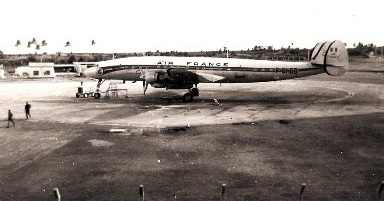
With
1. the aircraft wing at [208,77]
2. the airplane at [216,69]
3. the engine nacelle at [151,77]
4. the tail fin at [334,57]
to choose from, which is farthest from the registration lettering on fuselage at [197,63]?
the tail fin at [334,57]

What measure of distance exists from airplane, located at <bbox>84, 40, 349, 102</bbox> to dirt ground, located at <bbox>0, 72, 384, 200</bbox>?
500 cm

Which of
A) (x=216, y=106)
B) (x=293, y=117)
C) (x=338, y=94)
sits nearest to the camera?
(x=293, y=117)

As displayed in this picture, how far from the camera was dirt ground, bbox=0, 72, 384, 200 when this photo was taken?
1376cm

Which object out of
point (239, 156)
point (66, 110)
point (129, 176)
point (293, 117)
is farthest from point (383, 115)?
point (66, 110)

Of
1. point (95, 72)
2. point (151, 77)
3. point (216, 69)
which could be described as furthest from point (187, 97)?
point (95, 72)

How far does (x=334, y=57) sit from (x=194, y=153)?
25697 mm

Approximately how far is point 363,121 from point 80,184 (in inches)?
878

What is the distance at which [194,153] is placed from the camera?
61.6 ft

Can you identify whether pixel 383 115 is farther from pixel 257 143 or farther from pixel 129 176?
pixel 129 176

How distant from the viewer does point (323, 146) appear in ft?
66.9

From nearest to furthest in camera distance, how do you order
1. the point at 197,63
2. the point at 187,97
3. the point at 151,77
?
the point at 151,77, the point at 187,97, the point at 197,63

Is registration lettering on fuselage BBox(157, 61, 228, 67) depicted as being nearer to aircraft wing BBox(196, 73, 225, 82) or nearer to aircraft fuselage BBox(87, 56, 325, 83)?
aircraft fuselage BBox(87, 56, 325, 83)

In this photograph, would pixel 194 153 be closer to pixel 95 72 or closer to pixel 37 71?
pixel 95 72

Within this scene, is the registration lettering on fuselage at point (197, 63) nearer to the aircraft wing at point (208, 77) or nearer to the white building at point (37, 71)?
the aircraft wing at point (208, 77)
